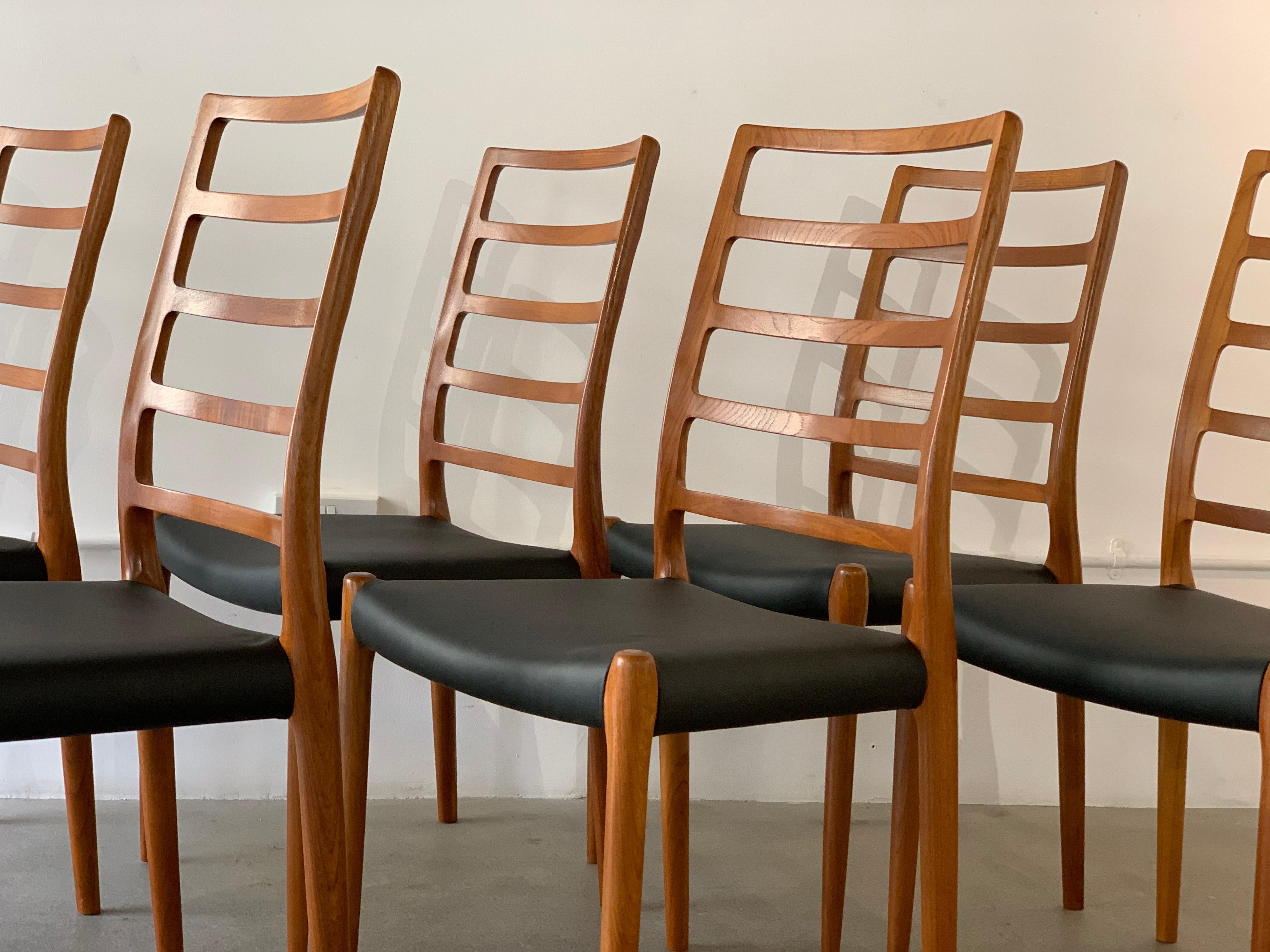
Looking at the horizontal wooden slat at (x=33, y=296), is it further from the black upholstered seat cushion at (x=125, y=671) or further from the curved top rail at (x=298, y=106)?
the black upholstered seat cushion at (x=125, y=671)

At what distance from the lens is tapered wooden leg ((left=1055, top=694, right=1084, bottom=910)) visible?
5.40ft

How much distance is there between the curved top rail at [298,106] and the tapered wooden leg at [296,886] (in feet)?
2.03

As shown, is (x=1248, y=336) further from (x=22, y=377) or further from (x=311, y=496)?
(x=22, y=377)

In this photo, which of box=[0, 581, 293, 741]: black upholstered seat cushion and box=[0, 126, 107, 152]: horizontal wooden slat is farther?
box=[0, 126, 107, 152]: horizontal wooden slat

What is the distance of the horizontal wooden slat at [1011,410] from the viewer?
168cm

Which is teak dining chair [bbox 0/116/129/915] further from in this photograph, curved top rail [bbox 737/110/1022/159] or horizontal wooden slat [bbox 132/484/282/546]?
curved top rail [bbox 737/110/1022/159]

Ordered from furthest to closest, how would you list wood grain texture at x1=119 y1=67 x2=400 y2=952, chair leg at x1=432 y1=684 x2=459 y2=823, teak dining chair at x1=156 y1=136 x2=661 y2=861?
chair leg at x1=432 y1=684 x2=459 y2=823 → teak dining chair at x1=156 y1=136 x2=661 y2=861 → wood grain texture at x1=119 y1=67 x2=400 y2=952

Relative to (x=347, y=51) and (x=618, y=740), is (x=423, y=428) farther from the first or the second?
(x=618, y=740)

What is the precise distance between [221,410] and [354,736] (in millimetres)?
348

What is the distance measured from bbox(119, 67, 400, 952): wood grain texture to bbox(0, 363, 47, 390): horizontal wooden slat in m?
0.26

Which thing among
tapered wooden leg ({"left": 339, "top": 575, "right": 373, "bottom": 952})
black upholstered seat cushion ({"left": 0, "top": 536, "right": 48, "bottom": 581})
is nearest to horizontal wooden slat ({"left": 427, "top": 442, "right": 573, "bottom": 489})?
tapered wooden leg ({"left": 339, "top": 575, "right": 373, "bottom": 952})

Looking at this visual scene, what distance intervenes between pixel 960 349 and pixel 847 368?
0.77 meters

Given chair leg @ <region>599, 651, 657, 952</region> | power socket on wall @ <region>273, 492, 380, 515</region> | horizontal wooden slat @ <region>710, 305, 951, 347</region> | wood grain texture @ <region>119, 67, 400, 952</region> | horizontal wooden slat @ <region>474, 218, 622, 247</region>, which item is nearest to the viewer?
chair leg @ <region>599, 651, 657, 952</region>

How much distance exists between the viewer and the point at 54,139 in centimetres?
166
